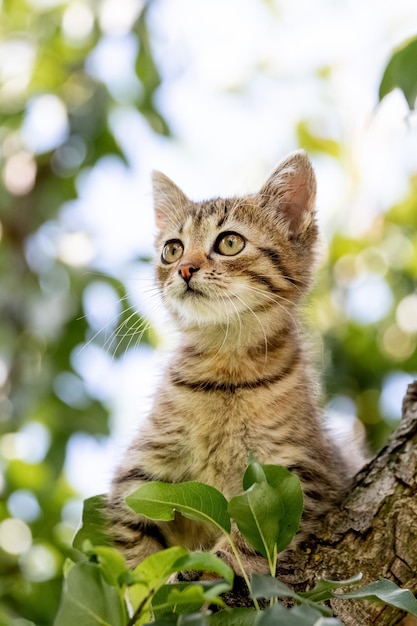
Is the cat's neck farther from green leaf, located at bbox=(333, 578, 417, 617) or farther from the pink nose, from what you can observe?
green leaf, located at bbox=(333, 578, 417, 617)

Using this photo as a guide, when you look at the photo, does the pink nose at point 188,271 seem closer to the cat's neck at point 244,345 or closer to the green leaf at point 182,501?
the cat's neck at point 244,345

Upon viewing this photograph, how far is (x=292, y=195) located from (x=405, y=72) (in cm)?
165

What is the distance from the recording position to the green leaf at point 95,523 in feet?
10.2

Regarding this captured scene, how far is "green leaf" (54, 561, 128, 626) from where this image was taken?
183 centimetres

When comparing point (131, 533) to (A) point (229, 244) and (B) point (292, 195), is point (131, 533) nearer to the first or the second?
(A) point (229, 244)

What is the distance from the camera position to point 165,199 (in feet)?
15.4

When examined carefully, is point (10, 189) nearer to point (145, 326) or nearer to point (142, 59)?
point (142, 59)

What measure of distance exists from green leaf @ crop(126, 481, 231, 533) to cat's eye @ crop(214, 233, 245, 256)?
6.21 feet

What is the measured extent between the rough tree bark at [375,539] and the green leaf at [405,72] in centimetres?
114

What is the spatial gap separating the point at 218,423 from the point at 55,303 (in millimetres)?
2436

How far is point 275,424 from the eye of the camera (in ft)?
11.7

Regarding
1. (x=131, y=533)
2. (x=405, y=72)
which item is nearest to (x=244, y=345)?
(x=131, y=533)

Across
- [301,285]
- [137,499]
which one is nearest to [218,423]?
[301,285]

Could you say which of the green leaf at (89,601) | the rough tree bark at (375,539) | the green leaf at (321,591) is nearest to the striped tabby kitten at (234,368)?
the rough tree bark at (375,539)
